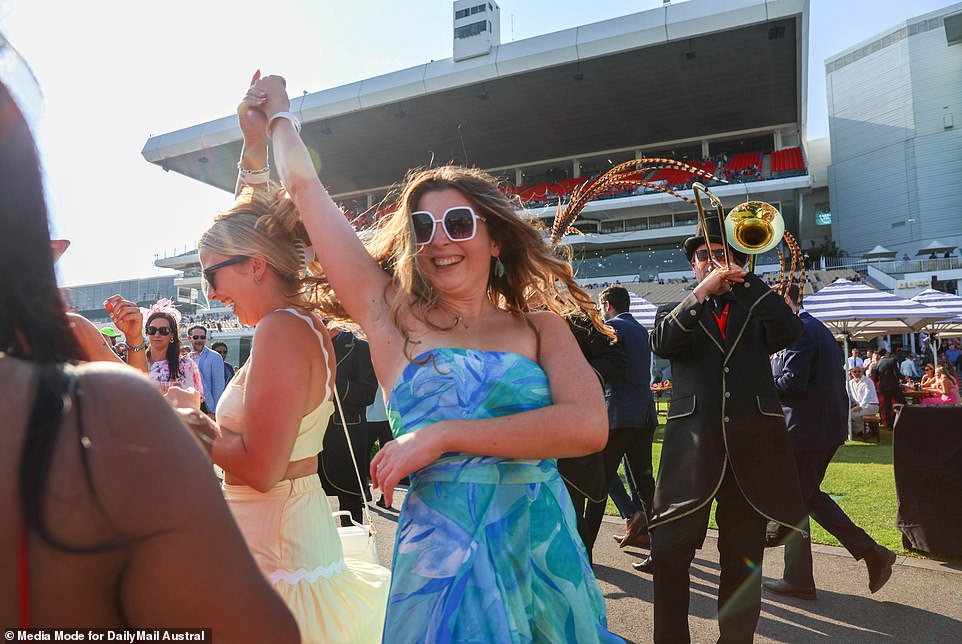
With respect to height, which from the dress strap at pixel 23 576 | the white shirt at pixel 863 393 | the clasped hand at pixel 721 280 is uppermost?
the clasped hand at pixel 721 280

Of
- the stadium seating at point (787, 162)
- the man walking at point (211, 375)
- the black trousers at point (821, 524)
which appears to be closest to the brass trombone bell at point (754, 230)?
the black trousers at point (821, 524)

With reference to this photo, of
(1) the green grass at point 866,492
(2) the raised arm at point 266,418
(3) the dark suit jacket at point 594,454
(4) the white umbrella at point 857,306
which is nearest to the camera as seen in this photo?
(2) the raised arm at point 266,418

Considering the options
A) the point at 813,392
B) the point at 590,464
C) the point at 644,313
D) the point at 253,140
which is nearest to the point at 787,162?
the point at 644,313

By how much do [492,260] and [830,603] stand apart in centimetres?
348

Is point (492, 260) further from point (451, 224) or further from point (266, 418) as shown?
point (266, 418)

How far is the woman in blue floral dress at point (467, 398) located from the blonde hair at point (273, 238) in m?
0.13

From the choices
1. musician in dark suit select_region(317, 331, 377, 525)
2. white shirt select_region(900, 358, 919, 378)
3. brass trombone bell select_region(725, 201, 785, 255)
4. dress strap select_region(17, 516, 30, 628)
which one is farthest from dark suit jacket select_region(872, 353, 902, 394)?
dress strap select_region(17, 516, 30, 628)

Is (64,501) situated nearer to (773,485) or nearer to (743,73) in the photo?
(773,485)

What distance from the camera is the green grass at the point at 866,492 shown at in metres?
5.71

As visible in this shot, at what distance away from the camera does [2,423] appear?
60 cm

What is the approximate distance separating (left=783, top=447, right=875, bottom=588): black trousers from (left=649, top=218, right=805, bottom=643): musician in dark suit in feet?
3.73

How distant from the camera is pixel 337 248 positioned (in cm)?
180

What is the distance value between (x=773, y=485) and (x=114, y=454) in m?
3.02

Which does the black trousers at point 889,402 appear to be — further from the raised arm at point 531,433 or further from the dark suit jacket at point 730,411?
the raised arm at point 531,433
